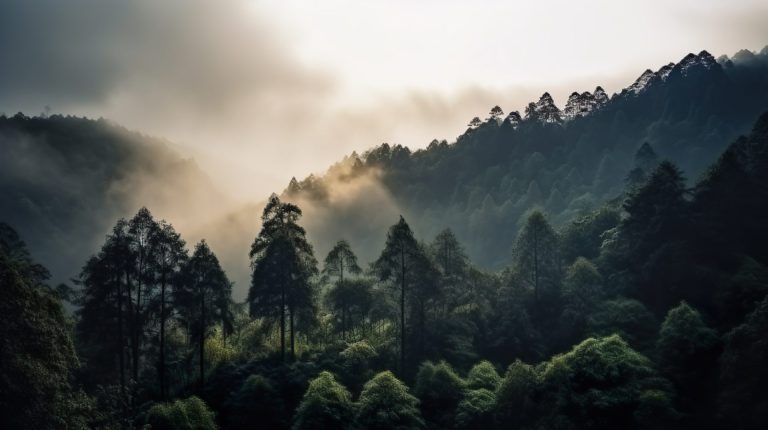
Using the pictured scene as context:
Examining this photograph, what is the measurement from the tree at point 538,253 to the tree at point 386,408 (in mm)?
26969

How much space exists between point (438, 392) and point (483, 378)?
4.23 meters

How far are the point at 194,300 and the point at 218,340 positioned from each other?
394 inches

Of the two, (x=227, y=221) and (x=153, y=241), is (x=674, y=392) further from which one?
(x=227, y=221)

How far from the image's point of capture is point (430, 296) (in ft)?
167

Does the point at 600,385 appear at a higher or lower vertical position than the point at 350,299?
lower

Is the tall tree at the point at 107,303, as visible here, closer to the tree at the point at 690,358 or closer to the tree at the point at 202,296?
the tree at the point at 202,296

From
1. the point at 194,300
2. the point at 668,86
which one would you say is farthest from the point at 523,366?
the point at 668,86

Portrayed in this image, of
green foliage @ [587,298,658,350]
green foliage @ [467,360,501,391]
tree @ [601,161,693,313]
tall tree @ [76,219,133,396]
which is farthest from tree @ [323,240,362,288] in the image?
tree @ [601,161,693,313]

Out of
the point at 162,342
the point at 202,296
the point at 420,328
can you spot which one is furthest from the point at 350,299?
the point at 162,342

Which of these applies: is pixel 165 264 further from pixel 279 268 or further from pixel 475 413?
pixel 475 413

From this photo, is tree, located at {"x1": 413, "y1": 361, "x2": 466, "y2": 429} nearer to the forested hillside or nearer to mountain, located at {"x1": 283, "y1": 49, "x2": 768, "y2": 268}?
the forested hillside

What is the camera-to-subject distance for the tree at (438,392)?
38.5 metres

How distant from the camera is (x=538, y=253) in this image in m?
58.5

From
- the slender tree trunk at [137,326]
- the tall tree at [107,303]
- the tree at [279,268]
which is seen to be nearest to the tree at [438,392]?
the tree at [279,268]
